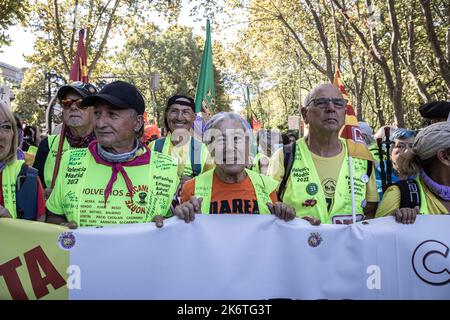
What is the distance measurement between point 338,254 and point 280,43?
93.8ft

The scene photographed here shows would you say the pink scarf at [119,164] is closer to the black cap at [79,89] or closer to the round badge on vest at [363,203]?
the black cap at [79,89]

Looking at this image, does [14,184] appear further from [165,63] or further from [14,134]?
[165,63]

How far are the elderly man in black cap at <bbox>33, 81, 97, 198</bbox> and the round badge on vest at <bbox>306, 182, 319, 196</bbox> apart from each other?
1.74 meters

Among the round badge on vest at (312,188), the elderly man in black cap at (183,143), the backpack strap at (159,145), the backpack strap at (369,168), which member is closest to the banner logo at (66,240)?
the round badge on vest at (312,188)

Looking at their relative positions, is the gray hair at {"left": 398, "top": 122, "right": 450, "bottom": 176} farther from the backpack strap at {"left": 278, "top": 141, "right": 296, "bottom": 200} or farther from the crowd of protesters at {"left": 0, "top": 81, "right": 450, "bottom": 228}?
the backpack strap at {"left": 278, "top": 141, "right": 296, "bottom": 200}

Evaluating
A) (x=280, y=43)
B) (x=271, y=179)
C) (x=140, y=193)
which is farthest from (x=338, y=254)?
(x=280, y=43)

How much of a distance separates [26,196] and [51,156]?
123cm

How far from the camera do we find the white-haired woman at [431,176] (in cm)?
317

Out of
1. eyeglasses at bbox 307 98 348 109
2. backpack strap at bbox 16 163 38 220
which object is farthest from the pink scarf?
eyeglasses at bbox 307 98 348 109

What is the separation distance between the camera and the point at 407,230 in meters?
3.04

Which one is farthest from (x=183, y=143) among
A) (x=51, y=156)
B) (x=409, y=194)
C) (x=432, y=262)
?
(x=432, y=262)

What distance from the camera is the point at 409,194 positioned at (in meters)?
3.19

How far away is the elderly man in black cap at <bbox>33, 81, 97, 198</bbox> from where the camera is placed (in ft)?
13.5
